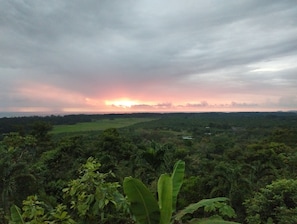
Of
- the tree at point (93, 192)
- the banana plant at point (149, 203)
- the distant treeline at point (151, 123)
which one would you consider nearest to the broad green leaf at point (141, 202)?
the banana plant at point (149, 203)

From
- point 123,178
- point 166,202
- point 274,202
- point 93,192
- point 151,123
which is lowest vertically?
point 151,123

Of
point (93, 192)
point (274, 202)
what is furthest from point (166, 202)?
point (274, 202)

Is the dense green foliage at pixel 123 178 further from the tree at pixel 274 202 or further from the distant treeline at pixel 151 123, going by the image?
the distant treeline at pixel 151 123

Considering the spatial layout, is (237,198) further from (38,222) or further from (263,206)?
(38,222)

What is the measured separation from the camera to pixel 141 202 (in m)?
4.12

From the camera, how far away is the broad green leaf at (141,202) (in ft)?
13.3

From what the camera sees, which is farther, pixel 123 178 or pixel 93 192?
pixel 123 178

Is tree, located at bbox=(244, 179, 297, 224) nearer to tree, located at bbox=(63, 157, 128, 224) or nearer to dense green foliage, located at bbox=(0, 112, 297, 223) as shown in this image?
dense green foliage, located at bbox=(0, 112, 297, 223)

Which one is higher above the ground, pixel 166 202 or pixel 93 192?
pixel 93 192

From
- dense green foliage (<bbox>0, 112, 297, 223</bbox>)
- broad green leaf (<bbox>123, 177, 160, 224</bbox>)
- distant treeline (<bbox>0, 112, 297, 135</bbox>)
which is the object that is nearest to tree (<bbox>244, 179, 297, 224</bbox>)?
dense green foliage (<bbox>0, 112, 297, 223</bbox>)

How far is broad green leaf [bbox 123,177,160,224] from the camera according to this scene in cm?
405

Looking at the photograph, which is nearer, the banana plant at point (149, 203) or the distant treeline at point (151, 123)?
the banana plant at point (149, 203)

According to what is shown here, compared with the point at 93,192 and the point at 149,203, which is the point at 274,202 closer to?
the point at 149,203

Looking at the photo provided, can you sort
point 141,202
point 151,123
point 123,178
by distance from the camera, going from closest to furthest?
1. point 141,202
2. point 123,178
3. point 151,123
